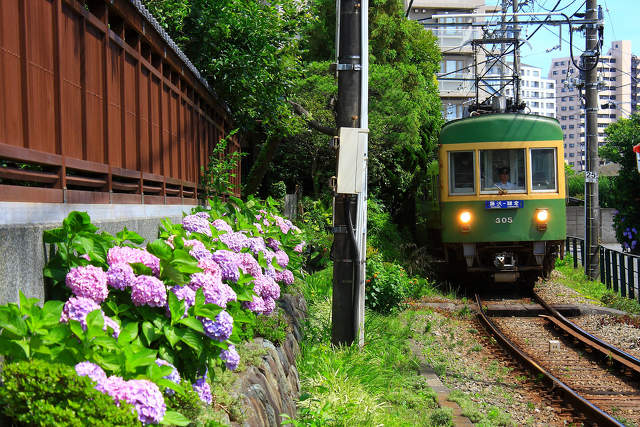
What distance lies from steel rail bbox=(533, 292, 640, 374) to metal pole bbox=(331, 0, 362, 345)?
388 cm

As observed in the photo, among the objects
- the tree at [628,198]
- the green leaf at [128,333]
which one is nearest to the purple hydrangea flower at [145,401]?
the green leaf at [128,333]

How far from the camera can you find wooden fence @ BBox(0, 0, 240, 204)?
371cm

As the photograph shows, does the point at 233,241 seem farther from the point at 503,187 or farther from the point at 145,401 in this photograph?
the point at 503,187

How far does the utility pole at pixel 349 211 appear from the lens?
7.89m

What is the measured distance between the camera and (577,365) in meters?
9.45

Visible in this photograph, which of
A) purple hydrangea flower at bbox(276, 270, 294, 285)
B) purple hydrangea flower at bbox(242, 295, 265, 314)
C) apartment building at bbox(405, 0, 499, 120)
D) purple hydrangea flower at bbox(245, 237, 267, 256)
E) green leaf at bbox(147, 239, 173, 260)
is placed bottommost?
purple hydrangea flower at bbox(276, 270, 294, 285)

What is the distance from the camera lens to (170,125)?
284 inches

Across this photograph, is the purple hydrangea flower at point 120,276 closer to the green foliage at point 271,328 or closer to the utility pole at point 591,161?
the green foliage at point 271,328

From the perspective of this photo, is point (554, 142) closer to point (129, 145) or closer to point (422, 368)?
point (422, 368)

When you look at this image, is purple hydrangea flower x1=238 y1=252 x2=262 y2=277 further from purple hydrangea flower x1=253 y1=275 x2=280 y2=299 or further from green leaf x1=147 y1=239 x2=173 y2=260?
green leaf x1=147 y1=239 x2=173 y2=260

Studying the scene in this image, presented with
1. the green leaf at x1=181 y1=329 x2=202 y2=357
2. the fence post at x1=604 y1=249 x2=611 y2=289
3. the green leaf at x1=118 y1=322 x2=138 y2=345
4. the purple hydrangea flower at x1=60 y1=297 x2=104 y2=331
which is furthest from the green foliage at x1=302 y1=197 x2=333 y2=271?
the purple hydrangea flower at x1=60 y1=297 x2=104 y2=331

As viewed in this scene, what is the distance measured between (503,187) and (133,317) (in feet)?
39.6

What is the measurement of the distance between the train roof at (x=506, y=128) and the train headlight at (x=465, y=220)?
1.55 meters

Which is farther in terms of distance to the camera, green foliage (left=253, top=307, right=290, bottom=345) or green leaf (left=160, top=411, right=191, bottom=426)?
green foliage (left=253, top=307, right=290, bottom=345)
